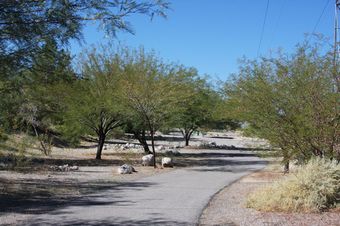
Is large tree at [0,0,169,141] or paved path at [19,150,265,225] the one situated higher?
large tree at [0,0,169,141]

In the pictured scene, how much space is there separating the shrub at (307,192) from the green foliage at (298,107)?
2.02 meters

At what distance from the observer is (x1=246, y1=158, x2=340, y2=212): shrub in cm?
1151

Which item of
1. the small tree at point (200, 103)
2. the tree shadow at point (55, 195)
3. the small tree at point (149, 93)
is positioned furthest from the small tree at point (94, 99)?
the tree shadow at point (55, 195)

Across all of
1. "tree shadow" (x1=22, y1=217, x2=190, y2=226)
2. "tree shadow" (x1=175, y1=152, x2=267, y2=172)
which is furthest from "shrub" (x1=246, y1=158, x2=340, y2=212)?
"tree shadow" (x1=175, y1=152, x2=267, y2=172)

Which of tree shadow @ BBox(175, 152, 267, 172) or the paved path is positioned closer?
the paved path

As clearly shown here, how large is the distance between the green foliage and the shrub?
202 centimetres

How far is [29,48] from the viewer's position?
824cm

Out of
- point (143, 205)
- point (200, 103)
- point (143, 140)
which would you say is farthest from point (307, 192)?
point (200, 103)

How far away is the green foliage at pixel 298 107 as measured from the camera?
559 inches

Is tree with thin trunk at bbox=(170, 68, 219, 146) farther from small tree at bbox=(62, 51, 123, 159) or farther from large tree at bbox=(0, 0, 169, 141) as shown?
large tree at bbox=(0, 0, 169, 141)

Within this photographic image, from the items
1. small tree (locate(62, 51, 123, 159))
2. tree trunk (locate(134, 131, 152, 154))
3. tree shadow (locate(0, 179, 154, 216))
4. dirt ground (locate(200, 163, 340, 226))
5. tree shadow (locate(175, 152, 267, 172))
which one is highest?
small tree (locate(62, 51, 123, 159))

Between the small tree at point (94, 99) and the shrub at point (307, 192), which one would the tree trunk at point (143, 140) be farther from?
the shrub at point (307, 192)

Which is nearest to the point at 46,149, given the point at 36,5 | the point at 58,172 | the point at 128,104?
the point at 128,104

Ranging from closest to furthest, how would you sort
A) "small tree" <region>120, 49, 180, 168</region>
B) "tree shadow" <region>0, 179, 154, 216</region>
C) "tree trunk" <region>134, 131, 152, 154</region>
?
"tree shadow" <region>0, 179, 154, 216</region>, "small tree" <region>120, 49, 180, 168</region>, "tree trunk" <region>134, 131, 152, 154</region>
